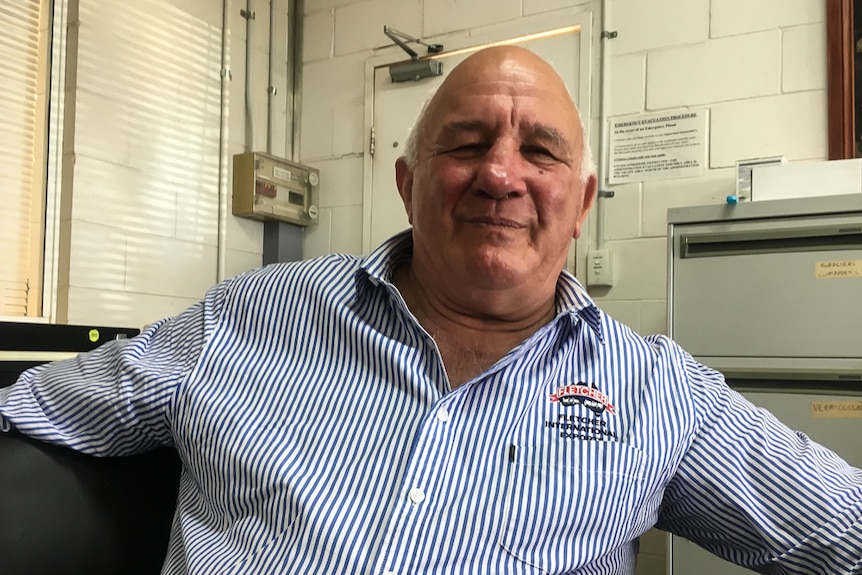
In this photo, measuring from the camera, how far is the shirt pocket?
2.94 ft

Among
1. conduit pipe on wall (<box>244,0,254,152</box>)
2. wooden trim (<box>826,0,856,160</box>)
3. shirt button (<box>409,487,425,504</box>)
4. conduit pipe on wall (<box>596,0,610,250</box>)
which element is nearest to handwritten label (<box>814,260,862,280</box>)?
wooden trim (<box>826,0,856,160</box>)

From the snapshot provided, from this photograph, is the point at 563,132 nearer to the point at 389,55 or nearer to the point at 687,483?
the point at 687,483

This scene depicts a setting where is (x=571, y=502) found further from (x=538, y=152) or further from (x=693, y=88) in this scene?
(x=693, y=88)

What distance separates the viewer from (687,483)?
3.20 ft

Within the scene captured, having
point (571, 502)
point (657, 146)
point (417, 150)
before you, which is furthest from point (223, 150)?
point (571, 502)

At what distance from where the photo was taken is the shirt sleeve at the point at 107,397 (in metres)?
0.98

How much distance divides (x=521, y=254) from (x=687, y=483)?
1.31ft

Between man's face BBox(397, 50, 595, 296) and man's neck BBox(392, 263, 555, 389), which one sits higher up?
man's face BBox(397, 50, 595, 296)

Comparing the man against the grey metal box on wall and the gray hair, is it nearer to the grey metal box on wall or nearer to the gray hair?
the gray hair

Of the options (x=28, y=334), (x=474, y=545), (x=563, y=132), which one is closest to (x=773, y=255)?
(x=563, y=132)

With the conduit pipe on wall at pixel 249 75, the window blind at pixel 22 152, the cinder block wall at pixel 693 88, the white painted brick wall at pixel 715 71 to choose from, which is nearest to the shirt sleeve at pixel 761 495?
the cinder block wall at pixel 693 88

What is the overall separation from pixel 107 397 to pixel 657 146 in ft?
6.03

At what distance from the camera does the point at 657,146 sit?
2287 mm

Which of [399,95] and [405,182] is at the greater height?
[399,95]
